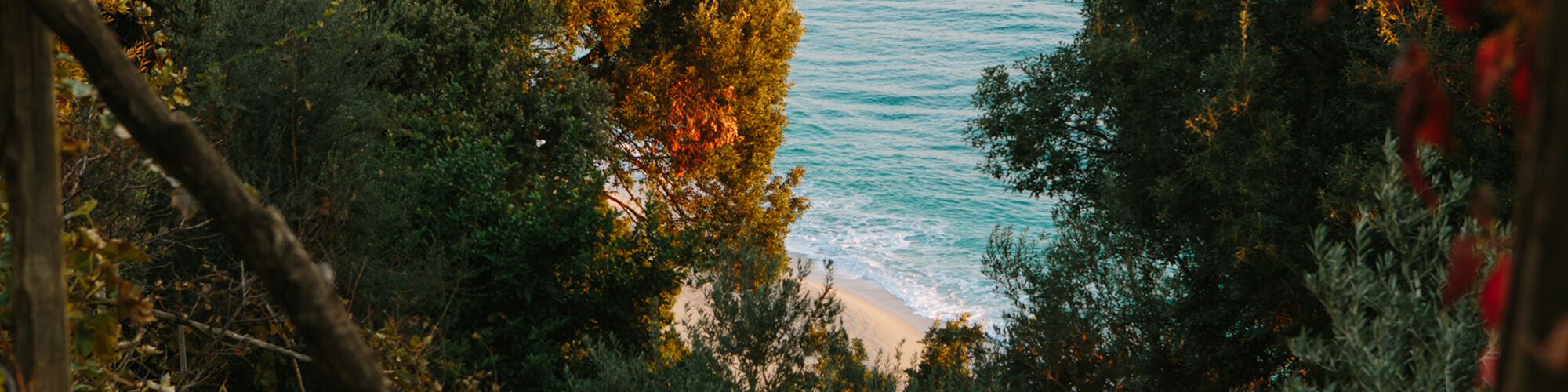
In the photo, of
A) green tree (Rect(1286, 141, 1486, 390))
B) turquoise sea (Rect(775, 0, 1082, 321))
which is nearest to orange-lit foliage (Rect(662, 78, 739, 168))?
turquoise sea (Rect(775, 0, 1082, 321))

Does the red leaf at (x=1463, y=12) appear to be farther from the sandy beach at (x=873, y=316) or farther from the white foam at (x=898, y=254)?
the white foam at (x=898, y=254)

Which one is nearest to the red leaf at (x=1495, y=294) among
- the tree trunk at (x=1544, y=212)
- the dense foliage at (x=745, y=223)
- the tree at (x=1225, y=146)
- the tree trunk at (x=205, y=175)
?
the tree trunk at (x=1544, y=212)

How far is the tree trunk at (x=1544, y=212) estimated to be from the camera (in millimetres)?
556

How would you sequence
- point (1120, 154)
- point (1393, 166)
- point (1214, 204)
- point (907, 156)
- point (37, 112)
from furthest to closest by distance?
1. point (907, 156)
2. point (1120, 154)
3. point (1214, 204)
4. point (1393, 166)
5. point (37, 112)

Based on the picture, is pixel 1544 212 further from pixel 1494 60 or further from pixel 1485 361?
pixel 1485 361

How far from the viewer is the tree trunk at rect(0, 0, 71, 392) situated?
1.05 m

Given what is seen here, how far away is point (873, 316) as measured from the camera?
2117cm

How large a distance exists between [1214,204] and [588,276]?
5482 millimetres

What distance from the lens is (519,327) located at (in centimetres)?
779

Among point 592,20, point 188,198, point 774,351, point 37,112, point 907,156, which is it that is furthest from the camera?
point 907,156

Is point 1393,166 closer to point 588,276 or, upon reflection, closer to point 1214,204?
point 1214,204

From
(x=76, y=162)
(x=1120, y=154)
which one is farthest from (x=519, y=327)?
(x=1120, y=154)

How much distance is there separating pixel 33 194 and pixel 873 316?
20504 mm

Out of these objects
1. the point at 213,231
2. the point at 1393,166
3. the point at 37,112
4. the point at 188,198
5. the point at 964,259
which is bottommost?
the point at 964,259
